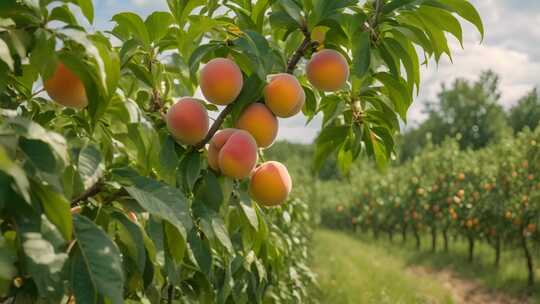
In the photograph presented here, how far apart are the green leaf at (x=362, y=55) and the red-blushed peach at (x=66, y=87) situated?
1.79 feet

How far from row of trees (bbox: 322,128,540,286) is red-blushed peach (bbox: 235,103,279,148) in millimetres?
7373

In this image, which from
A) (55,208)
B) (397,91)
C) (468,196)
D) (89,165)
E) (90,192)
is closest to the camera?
(55,208)

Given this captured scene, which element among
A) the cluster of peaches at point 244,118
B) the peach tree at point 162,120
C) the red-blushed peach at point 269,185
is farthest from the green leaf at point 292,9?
the red-blushed peach at point 269,185

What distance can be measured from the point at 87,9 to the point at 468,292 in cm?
872

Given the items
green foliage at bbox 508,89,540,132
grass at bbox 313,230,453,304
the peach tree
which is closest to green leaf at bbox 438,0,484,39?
the peach tree

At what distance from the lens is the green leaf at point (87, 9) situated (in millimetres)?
866

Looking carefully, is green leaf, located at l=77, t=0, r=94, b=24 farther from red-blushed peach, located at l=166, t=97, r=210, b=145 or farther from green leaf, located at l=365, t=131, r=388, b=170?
green leaf, located at l=365, t=131, r=388, b=170

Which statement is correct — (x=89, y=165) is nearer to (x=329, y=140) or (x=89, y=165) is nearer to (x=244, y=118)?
(x=244, y=118)

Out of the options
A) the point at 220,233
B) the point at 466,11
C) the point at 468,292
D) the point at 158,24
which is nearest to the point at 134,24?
the point at 158,24

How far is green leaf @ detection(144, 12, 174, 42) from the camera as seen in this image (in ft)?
3.91

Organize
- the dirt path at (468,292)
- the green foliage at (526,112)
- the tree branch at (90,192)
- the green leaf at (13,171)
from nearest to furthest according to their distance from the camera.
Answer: the green leaf at (13,171) → the tree branch at (90,192) → the dirt path at (468,292) → the green foliage at (526,112)

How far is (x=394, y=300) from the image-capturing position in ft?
21.9

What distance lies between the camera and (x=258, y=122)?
114 cm

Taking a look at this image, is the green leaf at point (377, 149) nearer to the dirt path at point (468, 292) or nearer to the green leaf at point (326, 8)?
the green leaf at point (326, 8)
